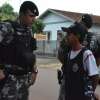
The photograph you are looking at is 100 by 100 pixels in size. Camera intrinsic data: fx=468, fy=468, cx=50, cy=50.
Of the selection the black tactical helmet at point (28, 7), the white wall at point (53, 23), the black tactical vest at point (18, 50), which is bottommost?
the white wall at point (53, 23)

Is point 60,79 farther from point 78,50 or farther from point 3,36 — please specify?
point 3,36

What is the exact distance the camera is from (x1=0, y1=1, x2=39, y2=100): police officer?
201 inches

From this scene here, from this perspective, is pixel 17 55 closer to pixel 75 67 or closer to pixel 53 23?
pixel 75 67

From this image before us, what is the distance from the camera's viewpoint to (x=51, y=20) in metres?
47.8

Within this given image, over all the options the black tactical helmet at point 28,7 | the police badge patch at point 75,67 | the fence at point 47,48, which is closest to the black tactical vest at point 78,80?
the police badge patch at point 75,67

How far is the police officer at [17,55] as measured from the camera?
5117 mm

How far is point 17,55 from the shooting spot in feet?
17.0

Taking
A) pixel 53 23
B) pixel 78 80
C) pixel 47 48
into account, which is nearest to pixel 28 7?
pixel 78 80

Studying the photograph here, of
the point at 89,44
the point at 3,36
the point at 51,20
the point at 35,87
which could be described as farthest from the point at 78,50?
the point at 51,20

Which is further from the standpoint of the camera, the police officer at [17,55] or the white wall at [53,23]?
the white wall at [53,23]

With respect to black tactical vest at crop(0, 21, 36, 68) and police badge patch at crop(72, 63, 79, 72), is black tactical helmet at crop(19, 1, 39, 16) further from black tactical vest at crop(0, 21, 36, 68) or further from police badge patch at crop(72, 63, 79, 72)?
police badge patch at crop(72, 63, 79, 72)

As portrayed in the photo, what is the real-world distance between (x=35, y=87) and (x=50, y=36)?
33618 mm

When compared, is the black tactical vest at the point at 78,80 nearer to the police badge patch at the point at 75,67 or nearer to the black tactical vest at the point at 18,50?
the police badge patch at the point at 75,67

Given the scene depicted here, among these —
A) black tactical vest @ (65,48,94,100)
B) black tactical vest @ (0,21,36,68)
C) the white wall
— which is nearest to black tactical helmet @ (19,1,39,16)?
black tactical vest @ (0,21,36,68)
